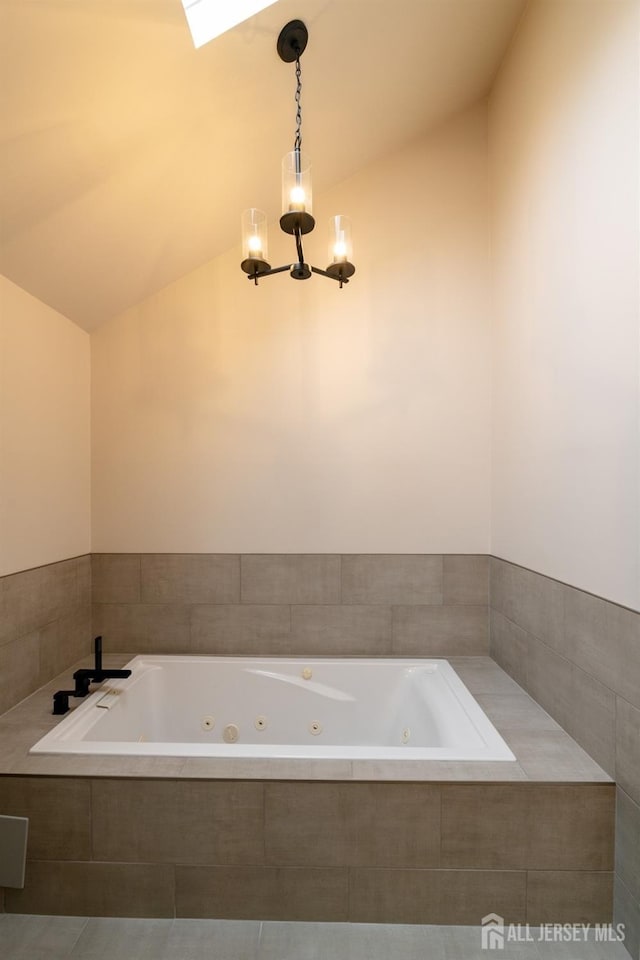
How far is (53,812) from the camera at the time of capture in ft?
4.84

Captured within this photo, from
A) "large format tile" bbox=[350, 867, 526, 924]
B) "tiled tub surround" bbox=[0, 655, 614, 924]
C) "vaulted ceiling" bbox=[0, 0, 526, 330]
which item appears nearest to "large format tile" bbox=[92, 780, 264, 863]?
"tiled tub surround" bbox=[0, 655, 614, 924]

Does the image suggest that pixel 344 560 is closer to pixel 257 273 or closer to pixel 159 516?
pixel 159 516

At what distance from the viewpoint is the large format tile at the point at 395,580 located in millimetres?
2502

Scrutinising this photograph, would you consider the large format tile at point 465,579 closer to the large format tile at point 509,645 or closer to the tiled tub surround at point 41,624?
the large format tile at point 509,645

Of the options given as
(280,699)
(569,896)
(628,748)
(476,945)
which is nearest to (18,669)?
(280,699)

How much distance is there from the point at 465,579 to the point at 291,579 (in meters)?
0.89

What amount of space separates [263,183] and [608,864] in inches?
112

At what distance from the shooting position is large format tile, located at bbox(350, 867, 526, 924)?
1.42 metres

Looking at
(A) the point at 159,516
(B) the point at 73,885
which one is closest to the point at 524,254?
(A) the point at 159,516

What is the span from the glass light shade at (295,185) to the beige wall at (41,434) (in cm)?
122

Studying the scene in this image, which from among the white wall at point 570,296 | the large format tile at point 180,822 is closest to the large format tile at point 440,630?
the white wall at point 570,296

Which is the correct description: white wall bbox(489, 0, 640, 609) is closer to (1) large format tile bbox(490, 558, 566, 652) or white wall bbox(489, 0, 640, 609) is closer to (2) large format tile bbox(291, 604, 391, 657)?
(1) large format tile bbox(490, 558, 566, 652)

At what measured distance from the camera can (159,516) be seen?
2578 mm

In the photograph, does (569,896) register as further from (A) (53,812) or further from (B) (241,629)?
(B) (241,629)
